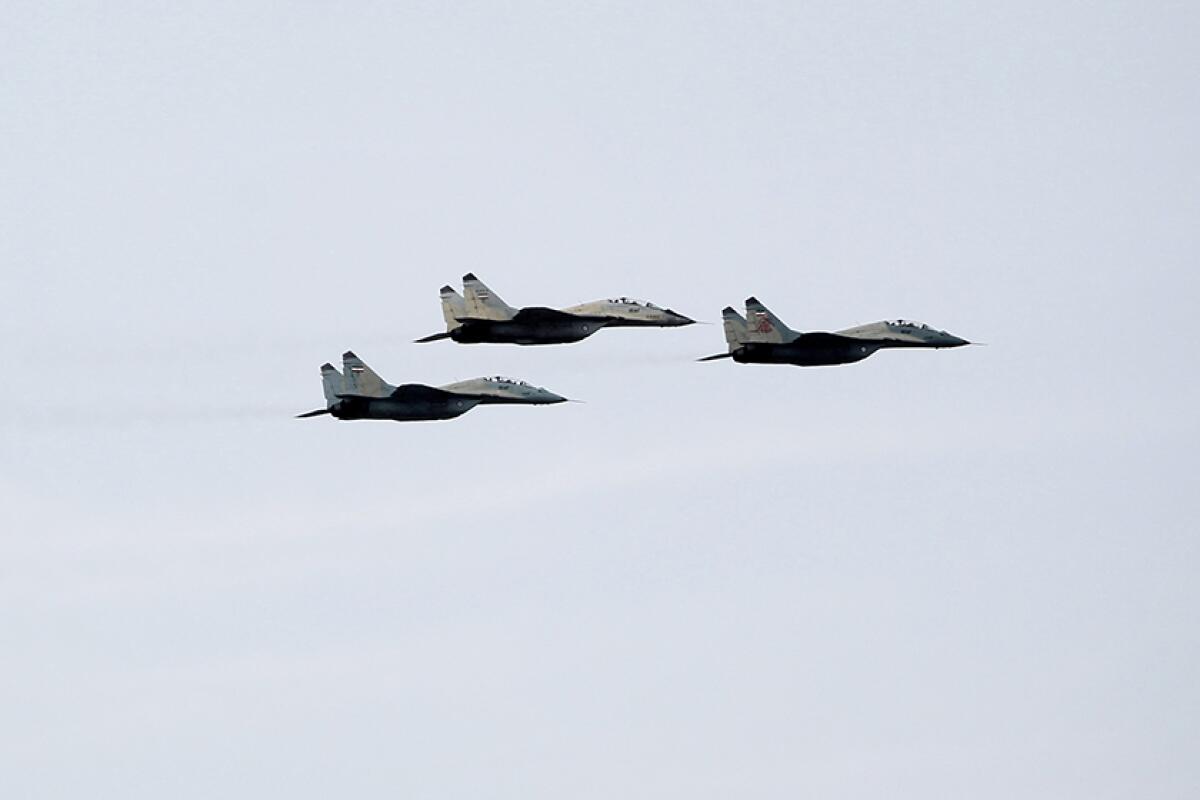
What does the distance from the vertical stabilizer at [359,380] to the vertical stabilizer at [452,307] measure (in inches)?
267

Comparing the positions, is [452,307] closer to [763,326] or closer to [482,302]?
[482,302]

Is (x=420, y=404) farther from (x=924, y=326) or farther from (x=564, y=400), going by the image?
(x=924, y=326)

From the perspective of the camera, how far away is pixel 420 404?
168625 mm

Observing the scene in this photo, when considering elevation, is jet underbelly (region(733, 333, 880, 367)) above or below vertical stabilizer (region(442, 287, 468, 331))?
below

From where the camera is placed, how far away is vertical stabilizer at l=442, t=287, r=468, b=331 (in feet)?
567

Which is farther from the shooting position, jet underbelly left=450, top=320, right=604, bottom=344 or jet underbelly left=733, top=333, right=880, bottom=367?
jet underbelly left=450, top=320, right=604, bottom=344

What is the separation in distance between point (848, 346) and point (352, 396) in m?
26.8

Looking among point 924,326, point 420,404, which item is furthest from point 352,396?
point 924,326

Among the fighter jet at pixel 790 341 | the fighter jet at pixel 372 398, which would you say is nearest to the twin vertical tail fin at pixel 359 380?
the fighter jet at pixel 372 398

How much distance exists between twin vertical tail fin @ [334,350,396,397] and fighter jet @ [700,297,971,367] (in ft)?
56.9

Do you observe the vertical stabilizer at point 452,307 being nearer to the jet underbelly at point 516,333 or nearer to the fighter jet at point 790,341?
the jet underbelly at point 516,333

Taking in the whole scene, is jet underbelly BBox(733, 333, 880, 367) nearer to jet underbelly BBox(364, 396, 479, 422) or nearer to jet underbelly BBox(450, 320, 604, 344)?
jet underbelly BBox(450, 320, 604, 344)

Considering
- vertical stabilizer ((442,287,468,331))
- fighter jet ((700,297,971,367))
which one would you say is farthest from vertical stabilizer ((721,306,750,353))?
vertical stabilizer ((442,287,468,331))

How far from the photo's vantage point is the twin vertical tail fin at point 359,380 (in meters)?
168
